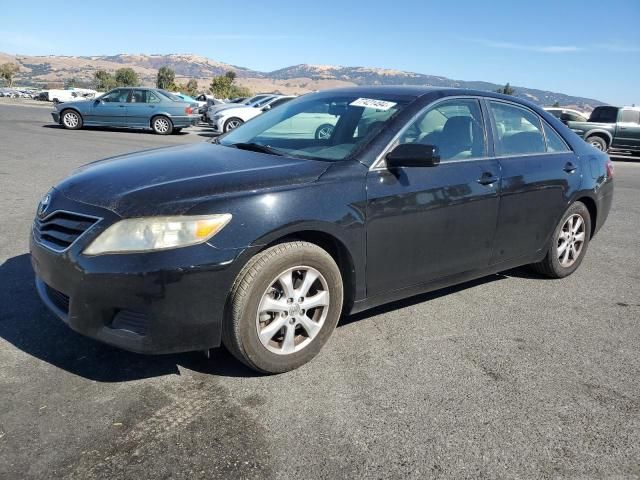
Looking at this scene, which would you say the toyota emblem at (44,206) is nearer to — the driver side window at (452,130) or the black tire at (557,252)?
the driver side window at (452,130)

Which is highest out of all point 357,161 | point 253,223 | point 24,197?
point 357,161

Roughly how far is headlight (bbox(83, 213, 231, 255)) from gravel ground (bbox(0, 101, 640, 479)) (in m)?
0.77

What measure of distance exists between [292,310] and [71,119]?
18.1 metres

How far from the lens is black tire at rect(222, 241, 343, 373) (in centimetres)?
279

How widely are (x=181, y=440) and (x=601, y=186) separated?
170 inches

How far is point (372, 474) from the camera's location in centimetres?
227

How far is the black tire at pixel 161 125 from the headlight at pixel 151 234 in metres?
17.1

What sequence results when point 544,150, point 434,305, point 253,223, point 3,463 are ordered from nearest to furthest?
point 3,463 < point 253,223 < point 434,305 < point 544,150

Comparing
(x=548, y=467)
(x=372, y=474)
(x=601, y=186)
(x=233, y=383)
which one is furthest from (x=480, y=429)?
(x=601, y=186)

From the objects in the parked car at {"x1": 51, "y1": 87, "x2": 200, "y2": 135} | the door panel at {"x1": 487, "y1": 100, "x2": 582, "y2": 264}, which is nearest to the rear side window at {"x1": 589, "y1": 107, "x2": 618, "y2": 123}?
the parked car at {"x1": 51, "y1": 87, "x2": 200, "y2": 135}

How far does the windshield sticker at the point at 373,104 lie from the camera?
12.2 feet

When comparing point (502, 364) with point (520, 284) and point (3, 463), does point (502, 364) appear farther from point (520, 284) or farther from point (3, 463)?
point (3, 463)

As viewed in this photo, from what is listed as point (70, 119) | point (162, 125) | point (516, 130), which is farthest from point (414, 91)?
point (70, 119)

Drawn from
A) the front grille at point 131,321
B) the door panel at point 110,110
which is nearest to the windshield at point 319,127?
the front grille at point 131,321
